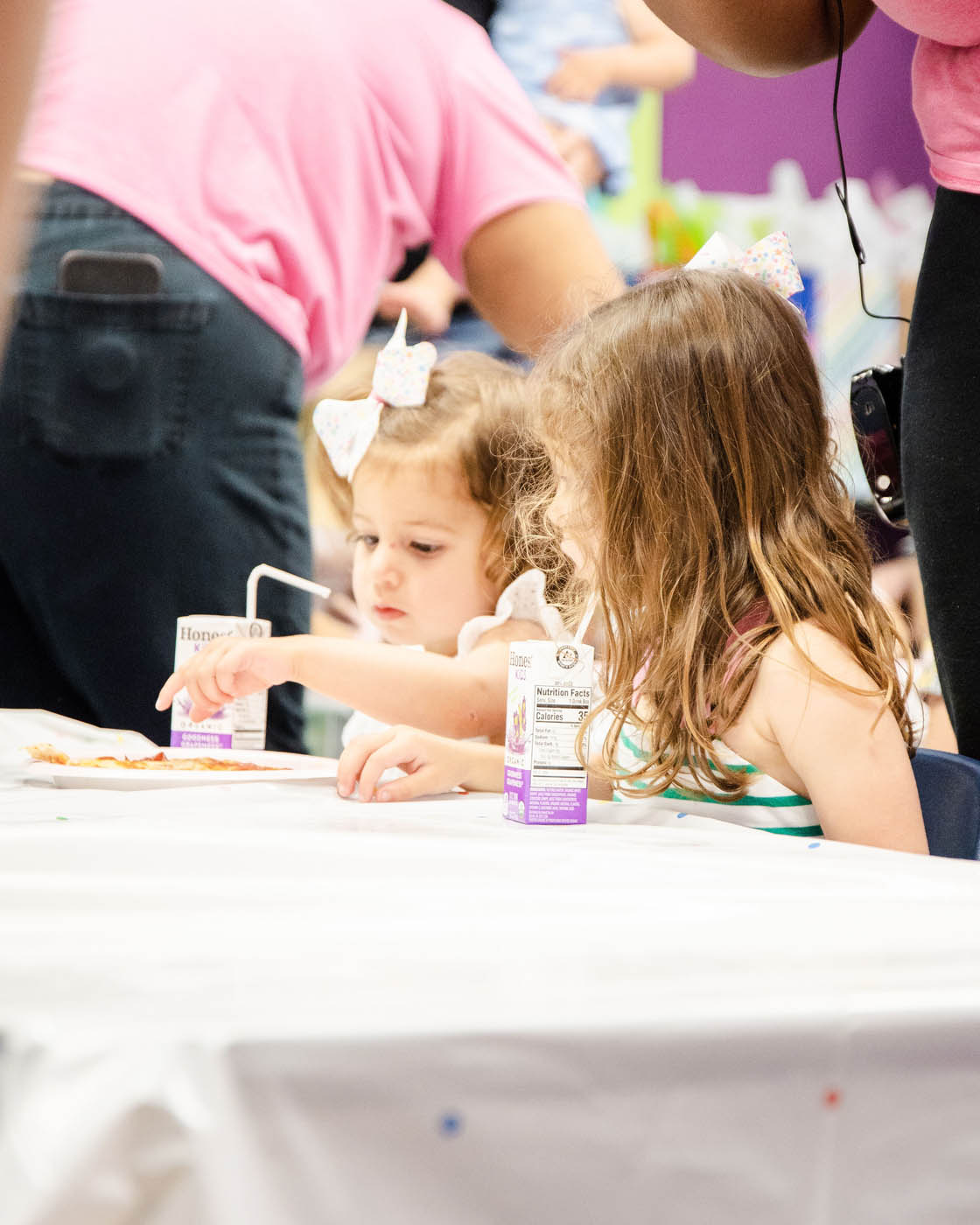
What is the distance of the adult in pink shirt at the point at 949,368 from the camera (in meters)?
1.07

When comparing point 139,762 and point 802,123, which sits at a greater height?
point 802,123

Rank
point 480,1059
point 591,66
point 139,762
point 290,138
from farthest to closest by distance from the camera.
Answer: point 591,66
point 290,138
point 139,762
point 480,1059

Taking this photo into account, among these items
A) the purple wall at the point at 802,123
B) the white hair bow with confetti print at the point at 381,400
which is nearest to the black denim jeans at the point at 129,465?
the white hair bow with confetti print at the point at 381,400

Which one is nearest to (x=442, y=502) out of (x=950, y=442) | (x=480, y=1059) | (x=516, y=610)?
(x=516, y=610)

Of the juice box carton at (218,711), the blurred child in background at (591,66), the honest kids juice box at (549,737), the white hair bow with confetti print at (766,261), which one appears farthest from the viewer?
the blurred child in background at (591,66)

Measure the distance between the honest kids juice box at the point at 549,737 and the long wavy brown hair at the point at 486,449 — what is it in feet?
2.24

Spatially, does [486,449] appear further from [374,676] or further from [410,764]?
[410,764]

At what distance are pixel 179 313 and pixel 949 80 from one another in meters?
1.06

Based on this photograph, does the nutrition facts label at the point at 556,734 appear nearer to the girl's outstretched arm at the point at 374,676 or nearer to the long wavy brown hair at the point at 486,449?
the girl's outstretched arm at the point at 374,676

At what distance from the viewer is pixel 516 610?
62.3 inches

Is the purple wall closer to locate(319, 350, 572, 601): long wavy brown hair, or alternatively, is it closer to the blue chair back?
locate(319, 350, 572, 601): long wavy brown hair

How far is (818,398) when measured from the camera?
1201 millimetres

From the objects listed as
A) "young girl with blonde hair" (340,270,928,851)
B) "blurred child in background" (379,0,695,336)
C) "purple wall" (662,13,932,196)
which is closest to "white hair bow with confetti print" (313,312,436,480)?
"young girl with blonde hair" (340,270,928,851)

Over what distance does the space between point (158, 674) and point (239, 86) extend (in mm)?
872
